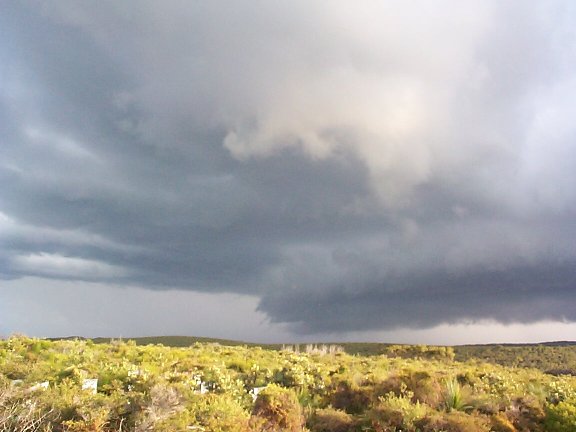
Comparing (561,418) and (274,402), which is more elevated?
(274,402)

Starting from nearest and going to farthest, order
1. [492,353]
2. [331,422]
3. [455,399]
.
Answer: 1. [331,422]
2. [455,399]
3. [492,353]

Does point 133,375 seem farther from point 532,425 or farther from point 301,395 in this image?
point 532,425

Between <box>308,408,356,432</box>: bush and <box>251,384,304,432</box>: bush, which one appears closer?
<box>251,384,304,432</box>: bush

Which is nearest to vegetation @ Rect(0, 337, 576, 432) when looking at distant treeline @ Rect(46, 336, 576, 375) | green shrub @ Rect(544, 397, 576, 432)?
green shrub @ Rect(544, 397, 576, 432)

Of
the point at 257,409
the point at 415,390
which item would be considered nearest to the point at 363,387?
the point at 415,390

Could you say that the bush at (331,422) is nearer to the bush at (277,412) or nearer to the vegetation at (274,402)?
the vegetation at (274,402)

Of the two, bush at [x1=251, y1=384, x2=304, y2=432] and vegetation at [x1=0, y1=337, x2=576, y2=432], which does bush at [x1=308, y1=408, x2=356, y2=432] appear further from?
bush at [x1=251, y1=384, x2=304, y2=432]

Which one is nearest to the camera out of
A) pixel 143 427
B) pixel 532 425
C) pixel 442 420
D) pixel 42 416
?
pixel 143 427

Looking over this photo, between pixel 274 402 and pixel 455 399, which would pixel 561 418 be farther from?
pixel 274 402

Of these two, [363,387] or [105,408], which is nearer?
[105,408]

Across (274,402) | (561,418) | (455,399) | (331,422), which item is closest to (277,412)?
(274,402)

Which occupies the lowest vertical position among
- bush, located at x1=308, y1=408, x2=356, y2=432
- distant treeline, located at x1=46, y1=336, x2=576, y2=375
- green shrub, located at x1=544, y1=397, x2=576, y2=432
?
bush, located at x1=308, y1=408, x2=356, y2=432
